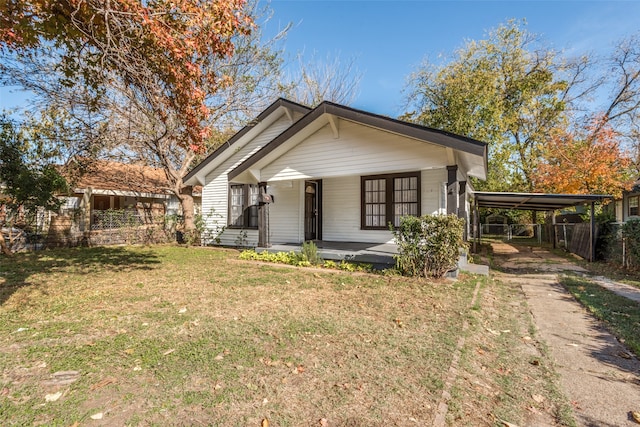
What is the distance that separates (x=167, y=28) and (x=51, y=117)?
10.3m

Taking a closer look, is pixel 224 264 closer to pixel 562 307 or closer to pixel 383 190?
pixel 383 190

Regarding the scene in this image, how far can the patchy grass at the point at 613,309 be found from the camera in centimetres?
392

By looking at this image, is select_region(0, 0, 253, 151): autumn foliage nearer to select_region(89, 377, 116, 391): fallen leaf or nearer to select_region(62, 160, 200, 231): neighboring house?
select_region(89, 377, 116, 391): fallen leaf

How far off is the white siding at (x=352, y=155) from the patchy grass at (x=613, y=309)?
3753 millimetres

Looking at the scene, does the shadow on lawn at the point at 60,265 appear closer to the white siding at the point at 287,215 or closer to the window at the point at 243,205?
the window at the point at 243,205

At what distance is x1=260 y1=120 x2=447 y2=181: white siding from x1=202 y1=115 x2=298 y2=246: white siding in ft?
10.8

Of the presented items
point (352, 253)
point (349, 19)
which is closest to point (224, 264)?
point (352, 253)

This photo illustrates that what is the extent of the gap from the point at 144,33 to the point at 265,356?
506cm

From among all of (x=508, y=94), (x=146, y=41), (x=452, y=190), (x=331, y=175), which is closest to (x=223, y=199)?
(x=331, y=175)

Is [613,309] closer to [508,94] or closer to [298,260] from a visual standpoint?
[298,260]

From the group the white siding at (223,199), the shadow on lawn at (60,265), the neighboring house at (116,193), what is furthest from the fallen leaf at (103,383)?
the neighboring house at (116,193)

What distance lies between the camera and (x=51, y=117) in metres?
11.9

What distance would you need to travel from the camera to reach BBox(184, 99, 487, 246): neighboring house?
7.76 meters

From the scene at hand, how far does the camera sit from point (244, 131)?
12500 mm
